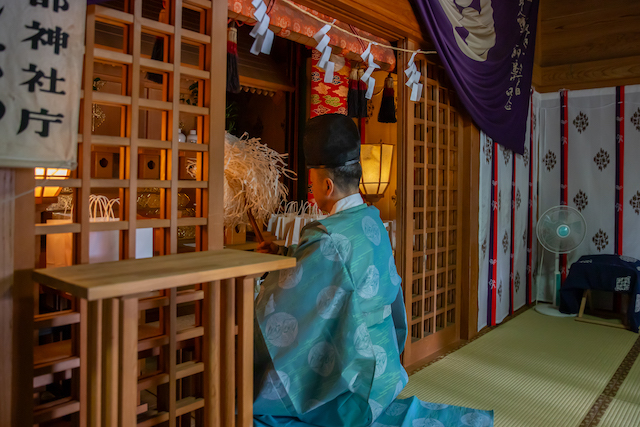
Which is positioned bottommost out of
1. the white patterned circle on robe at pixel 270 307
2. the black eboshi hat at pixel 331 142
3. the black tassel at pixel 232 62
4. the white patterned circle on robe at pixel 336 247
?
the white patterned circle on robe at pixel 270 307

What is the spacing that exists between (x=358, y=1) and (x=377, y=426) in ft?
7.89

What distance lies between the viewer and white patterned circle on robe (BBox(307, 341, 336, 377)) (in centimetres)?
176

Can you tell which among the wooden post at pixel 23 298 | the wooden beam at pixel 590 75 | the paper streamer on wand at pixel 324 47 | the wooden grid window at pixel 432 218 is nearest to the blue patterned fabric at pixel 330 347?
the wooden post at pixel 23 298

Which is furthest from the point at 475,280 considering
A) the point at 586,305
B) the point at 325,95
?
the point at 325,95

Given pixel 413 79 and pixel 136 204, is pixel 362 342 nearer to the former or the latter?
pixel 136 204

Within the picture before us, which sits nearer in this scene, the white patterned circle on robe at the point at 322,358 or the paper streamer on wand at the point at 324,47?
the white patterned circle on robe at the point at 322,358

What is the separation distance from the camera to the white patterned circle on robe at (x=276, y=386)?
5.70ft

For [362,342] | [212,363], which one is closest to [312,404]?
[362,342]

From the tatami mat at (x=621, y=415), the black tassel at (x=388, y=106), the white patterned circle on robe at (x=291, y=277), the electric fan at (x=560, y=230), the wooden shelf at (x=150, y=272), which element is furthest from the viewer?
the electric fan at (x=560, y=230)

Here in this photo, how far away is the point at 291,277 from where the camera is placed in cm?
183

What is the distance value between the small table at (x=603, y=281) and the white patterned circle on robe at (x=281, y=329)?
14.1 feet

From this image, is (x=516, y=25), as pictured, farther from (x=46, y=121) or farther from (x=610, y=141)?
(x=46, y=121)

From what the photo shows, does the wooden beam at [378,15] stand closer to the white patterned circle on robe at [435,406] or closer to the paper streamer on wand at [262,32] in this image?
the paper streamer on wand at [262,32]

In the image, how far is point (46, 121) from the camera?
1.37 meters
